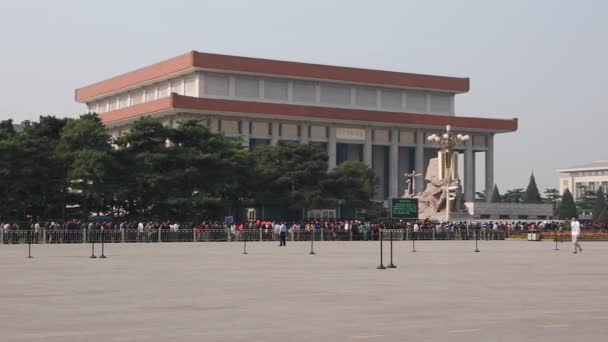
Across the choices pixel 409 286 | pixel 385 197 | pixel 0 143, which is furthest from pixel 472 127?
pixel 409 286

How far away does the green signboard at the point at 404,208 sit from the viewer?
6391 centimetres

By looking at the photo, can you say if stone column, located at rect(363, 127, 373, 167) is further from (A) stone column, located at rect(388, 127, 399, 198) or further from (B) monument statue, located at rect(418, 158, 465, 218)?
(B) monument statue, located at rect(418, 158, 465, 218)

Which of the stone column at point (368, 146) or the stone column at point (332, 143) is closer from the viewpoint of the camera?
the stone column at point (332, 143)

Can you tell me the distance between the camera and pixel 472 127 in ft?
441

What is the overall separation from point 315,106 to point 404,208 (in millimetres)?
62011

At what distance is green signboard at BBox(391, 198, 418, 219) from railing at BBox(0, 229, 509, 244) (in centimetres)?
154

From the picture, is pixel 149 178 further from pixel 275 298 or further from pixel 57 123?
pixel 275 298

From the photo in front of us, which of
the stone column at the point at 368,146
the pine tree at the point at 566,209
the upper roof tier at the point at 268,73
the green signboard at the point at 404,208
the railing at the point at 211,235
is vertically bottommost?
the railing at the point at 211,235

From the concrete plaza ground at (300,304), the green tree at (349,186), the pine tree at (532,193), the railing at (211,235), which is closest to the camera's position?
the concrete plaza ground at (300,304)

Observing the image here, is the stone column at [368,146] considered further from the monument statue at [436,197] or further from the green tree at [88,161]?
the green tree at [88,161]

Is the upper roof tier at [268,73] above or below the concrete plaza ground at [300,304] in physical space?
above

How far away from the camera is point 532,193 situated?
159 metres

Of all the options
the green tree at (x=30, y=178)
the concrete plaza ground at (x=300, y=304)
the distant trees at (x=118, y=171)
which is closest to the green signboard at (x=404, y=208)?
the distant trees at (x=118, y=171)

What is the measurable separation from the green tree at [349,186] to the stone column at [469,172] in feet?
140
